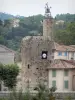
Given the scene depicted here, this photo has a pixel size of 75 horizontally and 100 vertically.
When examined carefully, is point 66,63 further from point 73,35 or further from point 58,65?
point 73,35

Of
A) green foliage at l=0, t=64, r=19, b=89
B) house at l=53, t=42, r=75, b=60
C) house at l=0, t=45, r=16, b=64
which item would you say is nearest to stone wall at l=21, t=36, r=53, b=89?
green foliage at l=0, t=64, r=19, b=89

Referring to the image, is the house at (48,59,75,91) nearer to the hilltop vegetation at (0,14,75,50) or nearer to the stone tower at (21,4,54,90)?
the stone tower at (21,4,54,90)

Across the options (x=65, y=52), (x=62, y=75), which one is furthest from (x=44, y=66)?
(x=65, y=52)

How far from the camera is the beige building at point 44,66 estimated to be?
4419 centimetres

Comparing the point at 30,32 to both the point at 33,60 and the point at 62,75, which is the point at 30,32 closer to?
the point at 62,75

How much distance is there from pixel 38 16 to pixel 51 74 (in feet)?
400

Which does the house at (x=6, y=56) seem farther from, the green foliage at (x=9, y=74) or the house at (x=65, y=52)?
the green foliage at (x=9, y=74)

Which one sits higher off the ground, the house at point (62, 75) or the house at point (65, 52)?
the house at point (65, 52)

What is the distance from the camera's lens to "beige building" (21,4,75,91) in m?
44.2

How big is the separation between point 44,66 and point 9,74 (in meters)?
4.02

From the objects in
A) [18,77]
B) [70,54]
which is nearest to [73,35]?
[70,54]

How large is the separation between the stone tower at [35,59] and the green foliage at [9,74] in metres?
1.65

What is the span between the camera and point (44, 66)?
44.7 metres

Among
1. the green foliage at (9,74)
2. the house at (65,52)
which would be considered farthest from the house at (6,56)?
the green foliage at (9,74)
